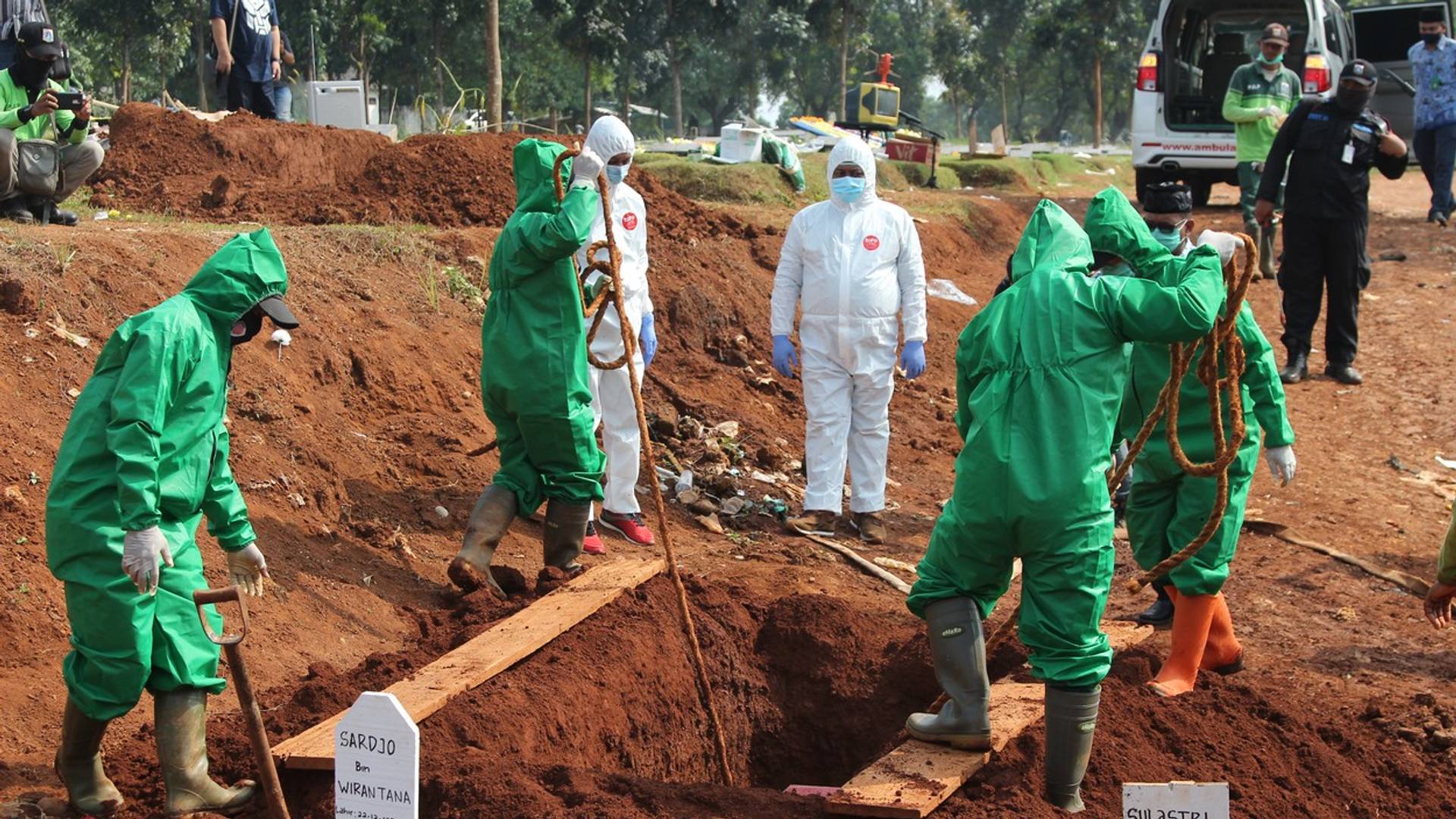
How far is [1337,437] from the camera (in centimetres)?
1017

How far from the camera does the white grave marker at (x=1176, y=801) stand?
378 centimetres

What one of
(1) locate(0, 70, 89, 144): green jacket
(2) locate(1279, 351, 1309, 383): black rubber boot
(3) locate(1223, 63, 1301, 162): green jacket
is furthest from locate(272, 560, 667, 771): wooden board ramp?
(3) locate(1223, 63, 1301, 162): green jacket

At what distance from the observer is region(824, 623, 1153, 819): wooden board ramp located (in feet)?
14.4

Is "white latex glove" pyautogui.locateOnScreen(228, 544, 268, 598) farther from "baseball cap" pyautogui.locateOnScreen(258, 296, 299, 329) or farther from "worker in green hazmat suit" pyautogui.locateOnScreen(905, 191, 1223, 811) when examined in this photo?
"worker in green hazmat suit" pyautogui.locateOnScreen(905, 191, 1223, 811)

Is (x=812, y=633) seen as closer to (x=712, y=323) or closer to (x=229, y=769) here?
(x=229, y=769)

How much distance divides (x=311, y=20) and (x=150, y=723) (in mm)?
32455

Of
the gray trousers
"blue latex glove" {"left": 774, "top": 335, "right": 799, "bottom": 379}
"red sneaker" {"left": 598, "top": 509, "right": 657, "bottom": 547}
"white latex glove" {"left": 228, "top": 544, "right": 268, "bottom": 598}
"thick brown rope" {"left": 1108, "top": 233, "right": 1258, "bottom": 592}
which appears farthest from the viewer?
the gray trousers

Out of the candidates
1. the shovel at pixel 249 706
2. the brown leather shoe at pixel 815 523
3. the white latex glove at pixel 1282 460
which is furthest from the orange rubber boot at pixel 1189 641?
the shovel at pixel 249 706

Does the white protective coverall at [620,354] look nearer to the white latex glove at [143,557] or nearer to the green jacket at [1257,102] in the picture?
the white latex glove at [143,557]

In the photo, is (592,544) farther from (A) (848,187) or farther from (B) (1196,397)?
(B) (1196,397)

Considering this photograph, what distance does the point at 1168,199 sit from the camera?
5930 mm

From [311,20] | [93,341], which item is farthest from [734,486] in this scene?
[311,20]

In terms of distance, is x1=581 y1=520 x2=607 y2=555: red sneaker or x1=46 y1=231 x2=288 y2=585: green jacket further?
x1=581 y1=520 x2=607 y2=555: red sneaker

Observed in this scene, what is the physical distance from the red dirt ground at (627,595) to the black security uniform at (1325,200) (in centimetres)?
69
